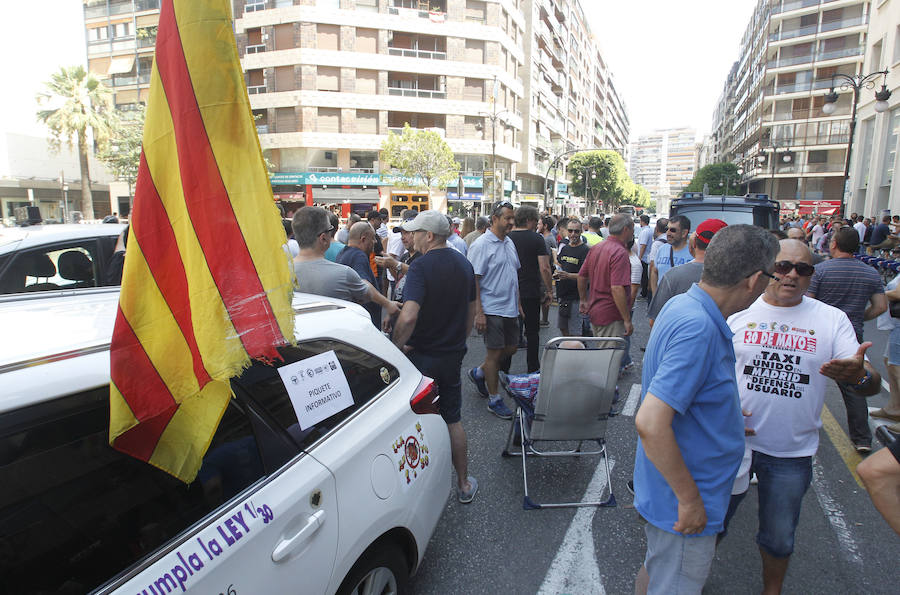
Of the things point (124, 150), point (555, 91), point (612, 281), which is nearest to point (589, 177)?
point (555, 91)

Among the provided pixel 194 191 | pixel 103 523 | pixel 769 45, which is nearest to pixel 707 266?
pixel 194 191

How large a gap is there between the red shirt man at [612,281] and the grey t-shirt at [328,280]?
2.78 meters

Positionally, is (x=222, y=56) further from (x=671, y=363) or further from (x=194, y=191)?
(x=671, y=363)

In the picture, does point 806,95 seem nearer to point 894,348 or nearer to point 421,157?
point 421,157

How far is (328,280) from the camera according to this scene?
373cm

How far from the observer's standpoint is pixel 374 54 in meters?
36.3

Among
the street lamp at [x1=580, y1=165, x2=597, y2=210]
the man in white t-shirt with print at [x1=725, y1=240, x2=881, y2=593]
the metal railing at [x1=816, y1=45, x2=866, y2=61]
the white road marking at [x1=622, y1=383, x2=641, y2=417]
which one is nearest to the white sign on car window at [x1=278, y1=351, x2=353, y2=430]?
the man in white t-shirt with print at [x1=725, y1=240, x2=881, y2=593]

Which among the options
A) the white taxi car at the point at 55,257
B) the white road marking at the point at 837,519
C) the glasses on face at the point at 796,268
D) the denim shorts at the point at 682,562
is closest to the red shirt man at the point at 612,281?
the white road marking at the point at 837,519

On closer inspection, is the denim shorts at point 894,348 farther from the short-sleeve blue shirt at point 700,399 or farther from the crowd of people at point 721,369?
the short-sleeve blue shirt at point 700,399

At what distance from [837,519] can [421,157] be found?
3270cm

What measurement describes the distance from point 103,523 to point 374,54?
39463 millimetres

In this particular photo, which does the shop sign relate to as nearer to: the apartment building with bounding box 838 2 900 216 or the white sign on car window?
the apartment building with bounding box 838 2 900 216

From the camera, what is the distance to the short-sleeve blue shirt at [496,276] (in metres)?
5.28

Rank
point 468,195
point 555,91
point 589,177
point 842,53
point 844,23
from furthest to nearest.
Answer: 1. point 589,177
2. point 555,91
3. point 842,53
4. point 844,23
5. point 468,195
